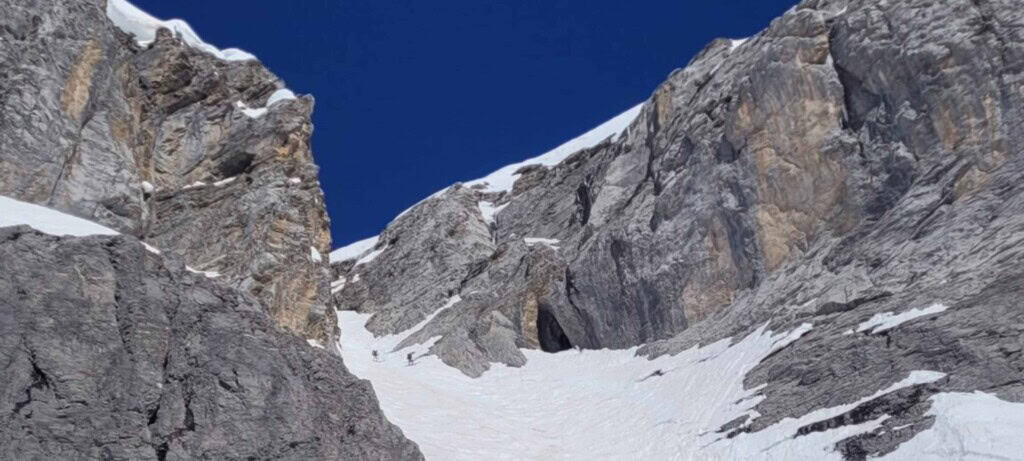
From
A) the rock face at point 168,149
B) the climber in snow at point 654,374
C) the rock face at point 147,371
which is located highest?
the rock face at point 168,149

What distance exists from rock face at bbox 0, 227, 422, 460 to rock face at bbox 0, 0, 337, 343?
6.84 m

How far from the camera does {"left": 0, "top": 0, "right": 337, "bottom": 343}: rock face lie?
33.8 metres

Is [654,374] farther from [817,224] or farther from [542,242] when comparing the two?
[542,242]

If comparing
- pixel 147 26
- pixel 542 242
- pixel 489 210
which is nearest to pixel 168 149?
pixel 147 26

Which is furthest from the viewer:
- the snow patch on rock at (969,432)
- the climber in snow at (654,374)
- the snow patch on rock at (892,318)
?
the climber in snow at (654,374)

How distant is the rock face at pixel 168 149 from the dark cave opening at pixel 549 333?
9816 millimetres

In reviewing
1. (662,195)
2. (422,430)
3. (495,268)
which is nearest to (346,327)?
(495,268)

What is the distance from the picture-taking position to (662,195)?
159 ft

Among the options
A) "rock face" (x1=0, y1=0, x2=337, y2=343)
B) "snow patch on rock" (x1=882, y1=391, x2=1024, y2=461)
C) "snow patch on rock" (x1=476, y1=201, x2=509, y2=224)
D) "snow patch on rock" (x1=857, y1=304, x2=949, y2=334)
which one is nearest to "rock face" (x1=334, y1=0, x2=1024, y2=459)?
"snow patch on rock" (x1=857, y1=304, x2=949, y2=334)

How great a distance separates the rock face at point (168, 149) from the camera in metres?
33.8

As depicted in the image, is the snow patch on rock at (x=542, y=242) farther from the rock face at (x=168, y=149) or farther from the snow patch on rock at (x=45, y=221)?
the snow patch on rock at (x=45, y=221)

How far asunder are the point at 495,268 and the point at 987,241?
33.6 meters

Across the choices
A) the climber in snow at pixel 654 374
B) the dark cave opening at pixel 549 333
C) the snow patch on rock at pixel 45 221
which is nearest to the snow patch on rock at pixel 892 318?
the climber in snow at pixel 654 374

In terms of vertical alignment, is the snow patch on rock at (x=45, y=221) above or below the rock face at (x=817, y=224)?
above
